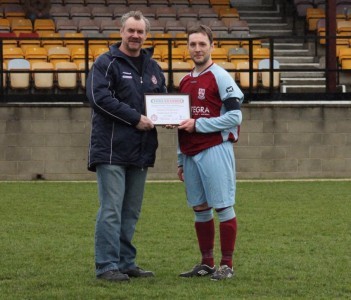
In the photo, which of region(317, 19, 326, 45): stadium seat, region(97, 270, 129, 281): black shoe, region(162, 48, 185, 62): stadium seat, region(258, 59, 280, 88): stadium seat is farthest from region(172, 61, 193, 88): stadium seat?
region(97, 270, 129, 281): black shoe

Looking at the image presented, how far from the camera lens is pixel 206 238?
28.3 feet

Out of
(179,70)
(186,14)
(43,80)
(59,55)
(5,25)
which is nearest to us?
(179,70)

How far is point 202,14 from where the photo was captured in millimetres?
26250

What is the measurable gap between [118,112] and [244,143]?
1066cm

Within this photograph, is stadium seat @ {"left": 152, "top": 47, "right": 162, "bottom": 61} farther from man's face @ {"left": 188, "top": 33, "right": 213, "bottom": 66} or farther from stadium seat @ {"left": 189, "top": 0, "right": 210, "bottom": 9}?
man's face @ {"left": 188, "top": 33, "right": 213, "bottom": 66}

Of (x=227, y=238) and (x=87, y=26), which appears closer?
(x=227, y=238)

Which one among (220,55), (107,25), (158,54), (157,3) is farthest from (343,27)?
(158,54)

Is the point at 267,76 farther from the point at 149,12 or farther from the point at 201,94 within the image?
the point at 201,94

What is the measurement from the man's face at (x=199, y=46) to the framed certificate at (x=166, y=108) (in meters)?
0.29

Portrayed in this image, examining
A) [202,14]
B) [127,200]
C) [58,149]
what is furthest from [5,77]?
[127,200]

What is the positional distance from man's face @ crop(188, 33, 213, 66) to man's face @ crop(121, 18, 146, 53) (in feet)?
1.14

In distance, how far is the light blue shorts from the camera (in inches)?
331

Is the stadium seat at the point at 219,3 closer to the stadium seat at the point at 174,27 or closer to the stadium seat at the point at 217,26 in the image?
the stadium seat at the point at 217,26

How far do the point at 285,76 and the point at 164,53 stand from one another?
2.47 meters
